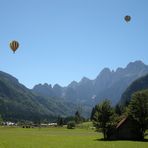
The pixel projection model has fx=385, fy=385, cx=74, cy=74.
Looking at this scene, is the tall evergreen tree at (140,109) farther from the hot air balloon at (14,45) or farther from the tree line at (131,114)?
the hot air balloon at (14,45)

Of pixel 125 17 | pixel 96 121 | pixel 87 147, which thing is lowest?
pixel 87 147

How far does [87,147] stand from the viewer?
47.5 meters

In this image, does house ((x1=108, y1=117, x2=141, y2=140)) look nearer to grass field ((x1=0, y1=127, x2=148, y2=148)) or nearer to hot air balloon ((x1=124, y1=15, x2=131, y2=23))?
grass field ((x1=0, y1=127, x2=148, y2=148))

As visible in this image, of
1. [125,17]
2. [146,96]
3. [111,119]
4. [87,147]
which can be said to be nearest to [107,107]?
[111,119]

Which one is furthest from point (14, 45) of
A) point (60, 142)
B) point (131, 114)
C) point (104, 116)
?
point (131, 114)

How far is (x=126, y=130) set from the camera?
8175cm

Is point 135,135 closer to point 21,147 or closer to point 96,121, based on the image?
point 96,121

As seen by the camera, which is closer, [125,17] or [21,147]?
[21,147]

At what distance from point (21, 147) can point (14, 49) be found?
1690 cm

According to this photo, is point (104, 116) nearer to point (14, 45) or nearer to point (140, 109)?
point (140, 109)

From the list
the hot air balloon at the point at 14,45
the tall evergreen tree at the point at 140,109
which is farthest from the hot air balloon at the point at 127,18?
the tall evergreen tree at the point at 140,109

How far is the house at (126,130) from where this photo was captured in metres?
81.2

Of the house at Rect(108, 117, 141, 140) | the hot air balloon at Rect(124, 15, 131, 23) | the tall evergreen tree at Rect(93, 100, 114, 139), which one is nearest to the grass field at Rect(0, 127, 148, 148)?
the tall evergreen tree at Rect(93, 100, 114, 139)

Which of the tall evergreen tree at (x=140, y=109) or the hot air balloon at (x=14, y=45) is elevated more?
the hot air balloon at (x=14, y=45)
